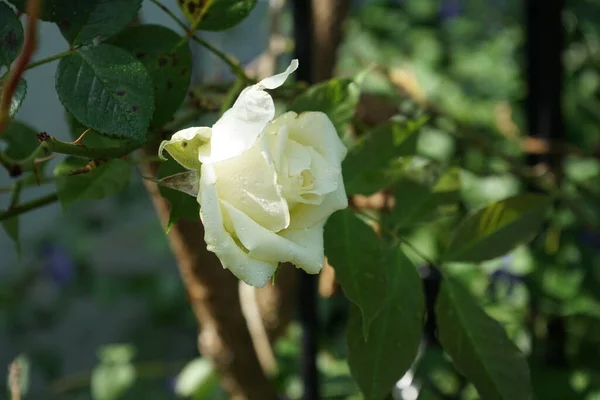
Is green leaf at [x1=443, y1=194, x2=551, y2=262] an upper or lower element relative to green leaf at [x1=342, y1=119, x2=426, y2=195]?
lower

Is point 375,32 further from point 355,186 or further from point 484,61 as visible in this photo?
point 355,186

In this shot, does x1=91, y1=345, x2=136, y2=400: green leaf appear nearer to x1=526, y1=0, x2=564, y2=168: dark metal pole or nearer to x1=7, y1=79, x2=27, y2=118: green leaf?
x1=526, y1=0, x2=564, y2=168: dark metal pole

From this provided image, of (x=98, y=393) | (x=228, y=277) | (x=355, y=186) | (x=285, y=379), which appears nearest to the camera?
(x=355, y=186)

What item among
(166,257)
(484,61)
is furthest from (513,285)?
(166,257)

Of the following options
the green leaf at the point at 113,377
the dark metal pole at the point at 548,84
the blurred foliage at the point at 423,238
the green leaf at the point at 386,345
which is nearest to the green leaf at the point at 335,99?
the blurred foliage at the point at 423,238

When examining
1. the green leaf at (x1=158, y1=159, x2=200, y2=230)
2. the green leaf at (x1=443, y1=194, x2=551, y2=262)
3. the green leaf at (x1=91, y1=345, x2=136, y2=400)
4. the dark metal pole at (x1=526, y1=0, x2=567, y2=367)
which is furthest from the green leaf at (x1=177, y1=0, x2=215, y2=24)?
the green leaf at (x1=91, y1=345, x2=136, y2=400)

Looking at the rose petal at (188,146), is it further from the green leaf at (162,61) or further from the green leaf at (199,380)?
the green leaf at (199,380)

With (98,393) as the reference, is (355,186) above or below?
above
